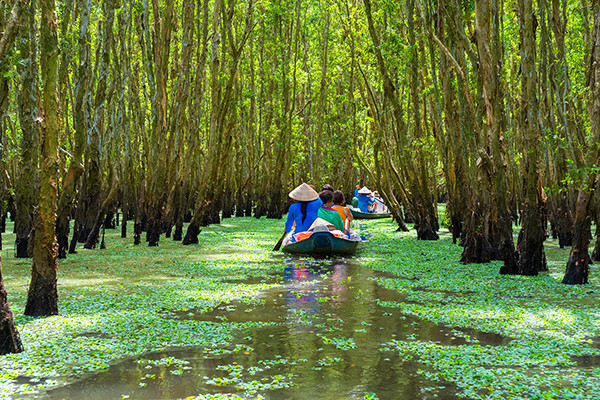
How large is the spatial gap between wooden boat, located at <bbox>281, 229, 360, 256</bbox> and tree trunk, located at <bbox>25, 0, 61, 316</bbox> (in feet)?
23.5

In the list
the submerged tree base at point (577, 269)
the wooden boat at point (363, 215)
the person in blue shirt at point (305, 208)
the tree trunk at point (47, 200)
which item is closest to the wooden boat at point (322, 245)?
the person in blue shirt at point (305, 208)

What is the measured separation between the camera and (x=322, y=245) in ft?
45.3

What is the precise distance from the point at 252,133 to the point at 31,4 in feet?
68.0

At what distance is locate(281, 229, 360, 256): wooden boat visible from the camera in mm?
13672

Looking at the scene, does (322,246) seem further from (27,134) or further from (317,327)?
(317,327)

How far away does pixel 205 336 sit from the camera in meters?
6.45

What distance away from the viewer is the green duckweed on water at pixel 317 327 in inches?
197

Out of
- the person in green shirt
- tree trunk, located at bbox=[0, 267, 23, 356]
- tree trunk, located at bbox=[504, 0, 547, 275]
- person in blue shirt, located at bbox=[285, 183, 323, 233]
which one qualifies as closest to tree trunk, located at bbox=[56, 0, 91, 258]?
person in blue shirt, located at bbox=[285, 183, 323, 233]

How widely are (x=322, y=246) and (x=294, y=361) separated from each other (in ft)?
27.2

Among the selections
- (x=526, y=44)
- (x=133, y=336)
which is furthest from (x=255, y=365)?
(x=526, y=44)

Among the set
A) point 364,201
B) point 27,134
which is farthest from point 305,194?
point 364,201

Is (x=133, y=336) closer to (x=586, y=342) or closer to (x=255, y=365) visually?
(x=255, y=365)

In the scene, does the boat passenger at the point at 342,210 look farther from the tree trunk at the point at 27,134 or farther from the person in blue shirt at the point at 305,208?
the tree trunk at the point at 27,134

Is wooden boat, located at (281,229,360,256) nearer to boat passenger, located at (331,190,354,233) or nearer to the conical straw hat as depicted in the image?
the conical straw hat
